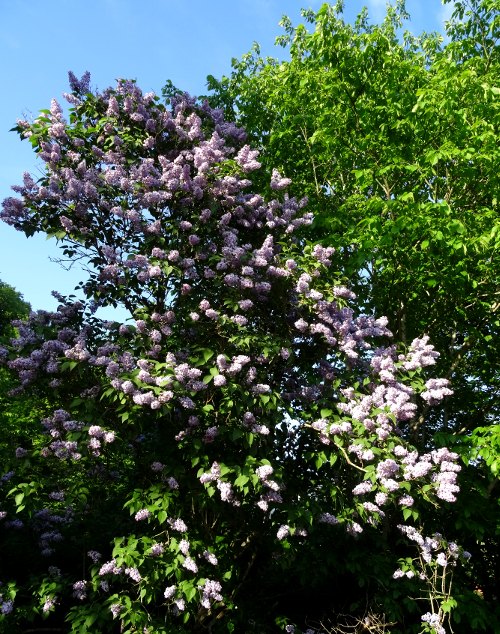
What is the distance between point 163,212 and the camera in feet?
21.5

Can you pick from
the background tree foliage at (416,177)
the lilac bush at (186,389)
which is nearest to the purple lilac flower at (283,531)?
the lilac bush at (186,389)

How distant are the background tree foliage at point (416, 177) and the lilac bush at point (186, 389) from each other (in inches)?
45.2

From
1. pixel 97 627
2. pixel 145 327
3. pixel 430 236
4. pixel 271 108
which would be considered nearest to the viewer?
pixel 97 627

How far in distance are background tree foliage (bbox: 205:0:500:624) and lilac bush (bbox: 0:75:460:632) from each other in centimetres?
115

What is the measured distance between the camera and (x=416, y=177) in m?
8.91

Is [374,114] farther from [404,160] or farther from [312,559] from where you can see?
[312,559]

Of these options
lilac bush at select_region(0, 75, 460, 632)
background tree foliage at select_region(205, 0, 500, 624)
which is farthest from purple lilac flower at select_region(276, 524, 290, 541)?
background tree foliage at select_region(205, 0, 500, 624)

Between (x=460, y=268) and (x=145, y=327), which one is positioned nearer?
(x=145, y=327)

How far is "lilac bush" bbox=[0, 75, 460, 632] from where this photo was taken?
5.10 metres

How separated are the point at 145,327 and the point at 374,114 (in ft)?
15.5

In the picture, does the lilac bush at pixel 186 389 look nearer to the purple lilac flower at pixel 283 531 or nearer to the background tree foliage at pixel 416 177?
the purple lilac flower at pixel 283 531

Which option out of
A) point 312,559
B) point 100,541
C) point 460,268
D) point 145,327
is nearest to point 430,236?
point 460,268

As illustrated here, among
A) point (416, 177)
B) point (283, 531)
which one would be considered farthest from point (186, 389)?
point (416, 177)

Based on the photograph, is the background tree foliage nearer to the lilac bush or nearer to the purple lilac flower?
the lilac bush
